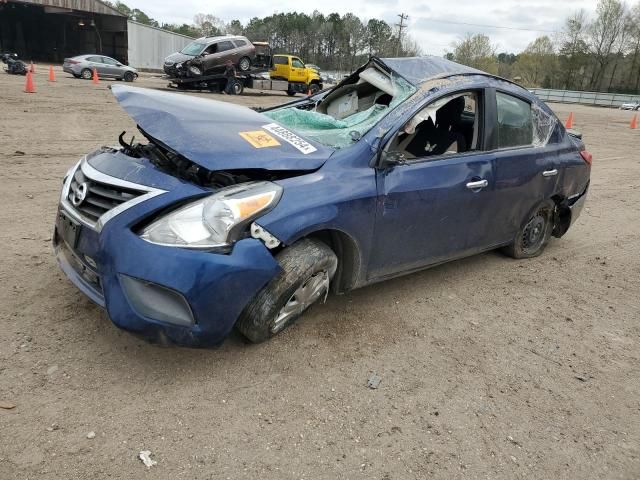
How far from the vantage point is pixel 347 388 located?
2.72 meters

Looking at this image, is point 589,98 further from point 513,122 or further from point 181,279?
point 181,279

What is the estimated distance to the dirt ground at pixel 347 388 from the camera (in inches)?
87.1

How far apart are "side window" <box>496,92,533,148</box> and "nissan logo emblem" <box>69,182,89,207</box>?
2964 mm

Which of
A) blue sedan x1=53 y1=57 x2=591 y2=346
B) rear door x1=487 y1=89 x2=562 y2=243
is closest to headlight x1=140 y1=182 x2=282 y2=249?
blue sedan x1=53 y1=57 x2=591 y2=346

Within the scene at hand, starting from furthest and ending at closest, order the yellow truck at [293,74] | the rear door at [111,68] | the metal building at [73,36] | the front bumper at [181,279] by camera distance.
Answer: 1. the metal building at [73,36]
2. the yellow truck at [293,74]
3. the rear door at [111,68]
4. the front bumper at [181,279]

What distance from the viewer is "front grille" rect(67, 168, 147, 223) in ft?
8.75

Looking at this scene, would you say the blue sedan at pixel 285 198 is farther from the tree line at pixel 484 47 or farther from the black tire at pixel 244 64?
the tree line at pixel 484 47

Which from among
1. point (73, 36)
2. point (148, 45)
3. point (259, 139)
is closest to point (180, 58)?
point (259, 139)

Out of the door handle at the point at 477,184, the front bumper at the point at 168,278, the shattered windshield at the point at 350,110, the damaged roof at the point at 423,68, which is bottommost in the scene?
the front bumper at the point at 168,278

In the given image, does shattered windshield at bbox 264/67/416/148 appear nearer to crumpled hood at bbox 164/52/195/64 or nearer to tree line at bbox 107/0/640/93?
crumpled hood at bbox 164/52/195/64

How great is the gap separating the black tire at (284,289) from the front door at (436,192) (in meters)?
0.47

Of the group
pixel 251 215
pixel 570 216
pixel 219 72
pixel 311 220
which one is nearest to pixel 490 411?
pixel 311 220

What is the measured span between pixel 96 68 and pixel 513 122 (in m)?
26.1

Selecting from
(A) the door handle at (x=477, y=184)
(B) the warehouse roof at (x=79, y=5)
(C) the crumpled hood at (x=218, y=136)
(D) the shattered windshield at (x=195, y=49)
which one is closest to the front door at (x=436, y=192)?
(A) the door handle at (x=477, y=184)
